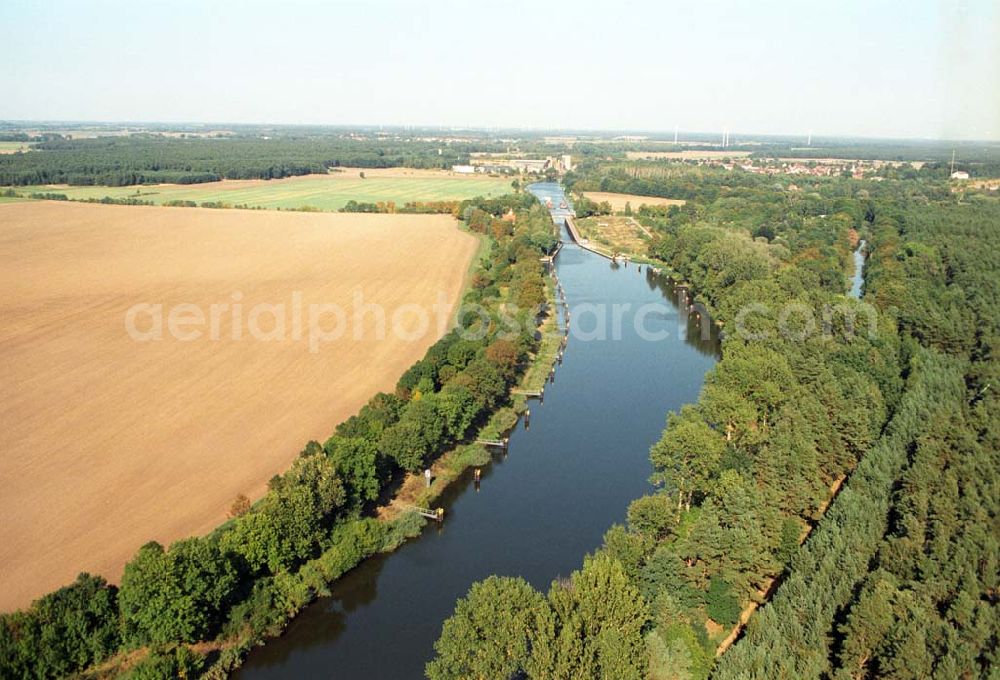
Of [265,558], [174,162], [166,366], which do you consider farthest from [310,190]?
[265,558]

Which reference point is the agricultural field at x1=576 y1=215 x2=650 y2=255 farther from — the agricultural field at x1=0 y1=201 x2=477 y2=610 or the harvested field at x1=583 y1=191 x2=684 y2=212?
the agricultural field at x1=0 y1=201 x2=477 y2=610

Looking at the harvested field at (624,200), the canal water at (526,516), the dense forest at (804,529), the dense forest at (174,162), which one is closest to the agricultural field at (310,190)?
the dense forest at (174,162)

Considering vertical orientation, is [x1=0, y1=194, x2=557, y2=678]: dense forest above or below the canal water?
above

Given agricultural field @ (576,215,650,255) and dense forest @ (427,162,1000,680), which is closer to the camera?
dense forest @ (427,162,1000,680)

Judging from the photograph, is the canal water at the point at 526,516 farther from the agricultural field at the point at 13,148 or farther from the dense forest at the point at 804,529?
the agricultural field at the point at 13,148

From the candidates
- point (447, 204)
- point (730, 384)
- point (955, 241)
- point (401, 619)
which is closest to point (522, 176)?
point (447, 204)

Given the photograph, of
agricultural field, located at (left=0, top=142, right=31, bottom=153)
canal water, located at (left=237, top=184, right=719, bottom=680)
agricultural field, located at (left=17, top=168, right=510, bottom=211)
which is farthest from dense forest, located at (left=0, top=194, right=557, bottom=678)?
agricultural field, located at (left=0, top=142, right=31, bottom=153)
